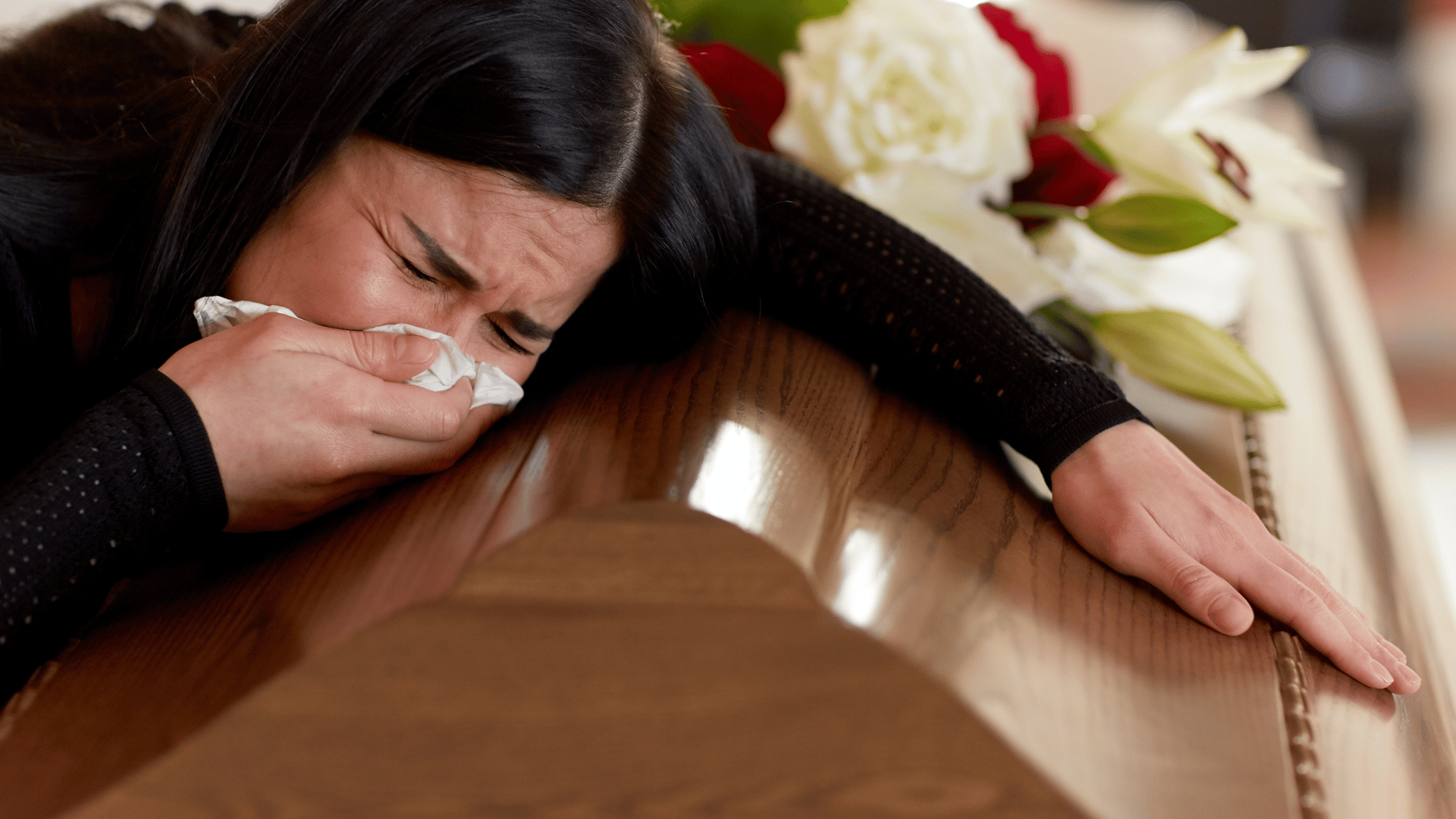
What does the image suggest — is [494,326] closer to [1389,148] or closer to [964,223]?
[964,223]

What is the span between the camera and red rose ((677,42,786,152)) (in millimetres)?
992

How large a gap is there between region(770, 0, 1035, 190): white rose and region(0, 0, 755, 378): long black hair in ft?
0.36

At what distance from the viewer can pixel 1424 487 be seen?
7.72ft

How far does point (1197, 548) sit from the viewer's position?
24.4 inches

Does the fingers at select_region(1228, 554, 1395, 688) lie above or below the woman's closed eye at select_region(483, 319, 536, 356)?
below

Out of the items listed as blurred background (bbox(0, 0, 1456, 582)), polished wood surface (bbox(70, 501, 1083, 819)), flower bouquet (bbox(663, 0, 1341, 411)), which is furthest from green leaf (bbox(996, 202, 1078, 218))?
blurred background (bbox(0, 0, 1456, 582))

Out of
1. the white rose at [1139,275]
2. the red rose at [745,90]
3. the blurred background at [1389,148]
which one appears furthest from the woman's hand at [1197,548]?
the blurred background at [1389,148]

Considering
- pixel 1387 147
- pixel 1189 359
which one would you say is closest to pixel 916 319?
pixel 1189 359

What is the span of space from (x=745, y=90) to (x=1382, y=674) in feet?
2.30

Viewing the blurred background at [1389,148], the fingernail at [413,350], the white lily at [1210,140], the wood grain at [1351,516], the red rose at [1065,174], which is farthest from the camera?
the blurred background at [1389,148]

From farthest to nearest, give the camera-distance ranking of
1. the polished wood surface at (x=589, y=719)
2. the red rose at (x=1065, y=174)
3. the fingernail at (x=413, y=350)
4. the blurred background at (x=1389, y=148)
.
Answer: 1. the blurred background at (x=1389, y=148)
2. the red rose at (x=1065, y=174)
3. the fingernail at (x=413, y=350)
4. the polished wood surface at (x=589, y=719)

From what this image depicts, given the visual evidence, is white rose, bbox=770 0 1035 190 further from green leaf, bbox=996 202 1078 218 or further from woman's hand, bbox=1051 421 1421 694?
woman's hand, bbox=1051 421 1421 694

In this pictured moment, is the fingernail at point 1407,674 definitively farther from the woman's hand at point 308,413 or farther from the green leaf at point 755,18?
the green leaf at point 755,18

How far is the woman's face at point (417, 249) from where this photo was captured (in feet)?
2.21
